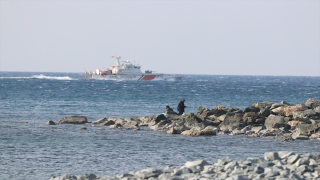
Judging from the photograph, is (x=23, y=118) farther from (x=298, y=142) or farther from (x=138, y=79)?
(x=138, y=79)

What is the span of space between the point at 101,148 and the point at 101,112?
2033cm

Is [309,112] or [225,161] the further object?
[309,112]

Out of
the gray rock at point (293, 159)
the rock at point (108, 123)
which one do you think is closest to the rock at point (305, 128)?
the rock at point (108, 123)

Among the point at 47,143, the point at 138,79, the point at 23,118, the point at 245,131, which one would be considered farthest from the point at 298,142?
the point at 138,79

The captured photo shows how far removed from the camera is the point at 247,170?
49.1 feet

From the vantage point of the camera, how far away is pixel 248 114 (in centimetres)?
3272

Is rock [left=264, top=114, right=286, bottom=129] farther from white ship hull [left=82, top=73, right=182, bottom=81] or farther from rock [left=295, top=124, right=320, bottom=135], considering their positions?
white ship hull [left=82, top=73, right=182, bottom=81]

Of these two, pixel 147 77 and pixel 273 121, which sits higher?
pixel 273 121

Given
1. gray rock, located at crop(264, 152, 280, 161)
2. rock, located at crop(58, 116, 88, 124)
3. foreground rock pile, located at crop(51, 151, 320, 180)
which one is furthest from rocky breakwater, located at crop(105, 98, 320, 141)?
foreground rock pile, located at crop(51, 151, 320, 180)

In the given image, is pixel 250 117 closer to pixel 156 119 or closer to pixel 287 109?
pixel 287 109

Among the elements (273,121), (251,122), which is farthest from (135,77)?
(273,121)

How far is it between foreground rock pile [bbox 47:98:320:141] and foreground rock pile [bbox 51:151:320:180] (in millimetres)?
12298

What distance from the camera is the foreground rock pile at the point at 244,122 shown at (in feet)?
98.0

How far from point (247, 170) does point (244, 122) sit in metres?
17.2
